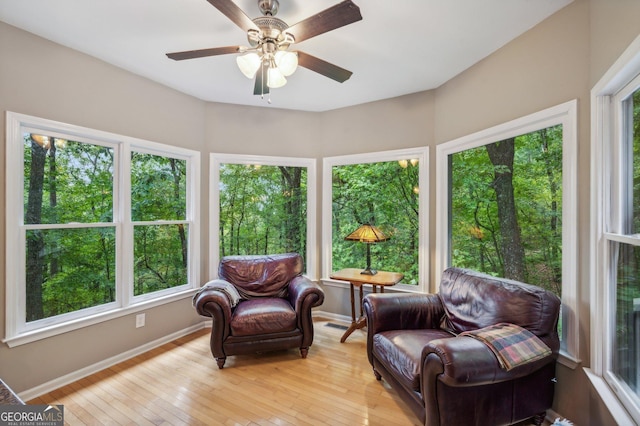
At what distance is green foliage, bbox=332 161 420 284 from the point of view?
3354 mm

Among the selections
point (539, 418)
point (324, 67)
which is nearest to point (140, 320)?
point (324, 67)

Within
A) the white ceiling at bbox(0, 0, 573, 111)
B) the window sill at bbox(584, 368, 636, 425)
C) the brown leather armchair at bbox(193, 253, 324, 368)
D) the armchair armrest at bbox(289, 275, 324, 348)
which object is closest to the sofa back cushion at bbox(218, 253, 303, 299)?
the brown leather armchair at bbox(193, 253, 324, 368)

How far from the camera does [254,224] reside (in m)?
3.76

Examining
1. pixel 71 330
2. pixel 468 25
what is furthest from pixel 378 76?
pixel 71 330

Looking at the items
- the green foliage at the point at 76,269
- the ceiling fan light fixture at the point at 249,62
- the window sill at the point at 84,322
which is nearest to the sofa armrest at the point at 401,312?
the ceiling fan light fixture at the point at 249,62

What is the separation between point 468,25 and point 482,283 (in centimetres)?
188

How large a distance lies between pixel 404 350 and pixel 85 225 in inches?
111

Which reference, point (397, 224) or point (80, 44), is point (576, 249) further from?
point (80, 44)

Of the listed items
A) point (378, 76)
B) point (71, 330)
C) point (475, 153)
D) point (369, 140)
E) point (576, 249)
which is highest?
point (378, 76)

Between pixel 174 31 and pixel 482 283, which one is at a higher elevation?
pixel 174 31

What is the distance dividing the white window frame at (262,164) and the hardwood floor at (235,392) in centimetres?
117

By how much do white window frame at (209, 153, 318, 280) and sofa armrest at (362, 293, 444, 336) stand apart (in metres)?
1.55

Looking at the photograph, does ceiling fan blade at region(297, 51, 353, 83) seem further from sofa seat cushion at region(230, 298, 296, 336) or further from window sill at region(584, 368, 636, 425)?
window sill at region(584, 368, 636, 425)

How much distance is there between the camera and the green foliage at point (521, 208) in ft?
6.84
